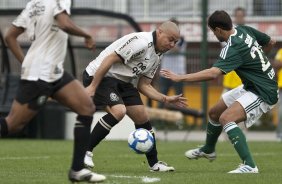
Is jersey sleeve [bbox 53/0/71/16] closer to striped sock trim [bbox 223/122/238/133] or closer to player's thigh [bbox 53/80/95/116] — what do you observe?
player's thigh [bbox 53/80/95/116]

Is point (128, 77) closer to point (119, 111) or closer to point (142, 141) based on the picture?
point (119, 111)

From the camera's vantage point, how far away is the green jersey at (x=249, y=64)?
10.5 m

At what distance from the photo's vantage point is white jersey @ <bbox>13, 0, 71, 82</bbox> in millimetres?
8797

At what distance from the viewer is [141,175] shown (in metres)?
10.3

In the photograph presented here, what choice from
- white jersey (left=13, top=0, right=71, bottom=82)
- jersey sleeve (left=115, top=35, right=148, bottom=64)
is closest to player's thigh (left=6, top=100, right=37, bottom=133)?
white jersey (left=13, top=0, right=71, bottom=82)

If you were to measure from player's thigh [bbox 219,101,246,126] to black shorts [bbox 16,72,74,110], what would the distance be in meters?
2.55

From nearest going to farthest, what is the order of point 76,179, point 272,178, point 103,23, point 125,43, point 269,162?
point 76,179 < point 272,178 < point 125,43 < point 269,162 < point 103,23

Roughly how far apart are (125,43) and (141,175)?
5.15ft

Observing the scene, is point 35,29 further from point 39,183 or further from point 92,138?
point 92,138

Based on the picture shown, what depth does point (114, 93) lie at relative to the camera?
10.9m

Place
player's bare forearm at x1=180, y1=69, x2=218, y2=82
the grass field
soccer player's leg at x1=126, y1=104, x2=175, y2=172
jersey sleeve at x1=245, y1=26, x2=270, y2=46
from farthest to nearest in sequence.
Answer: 1. jersey sleeve at x1=245, y1=26, x2=270, y2=46
2. soccer player's leg at x1=126, y1=104, x2=175, y2=172
3. player's bare forearm at x1=180, y1=69, x2=218, y2=82
4. the grass field

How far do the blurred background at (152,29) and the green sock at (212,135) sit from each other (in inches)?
261

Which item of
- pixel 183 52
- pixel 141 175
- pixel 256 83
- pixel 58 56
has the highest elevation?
pixel 58 56

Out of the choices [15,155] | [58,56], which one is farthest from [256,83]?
[15,155]
